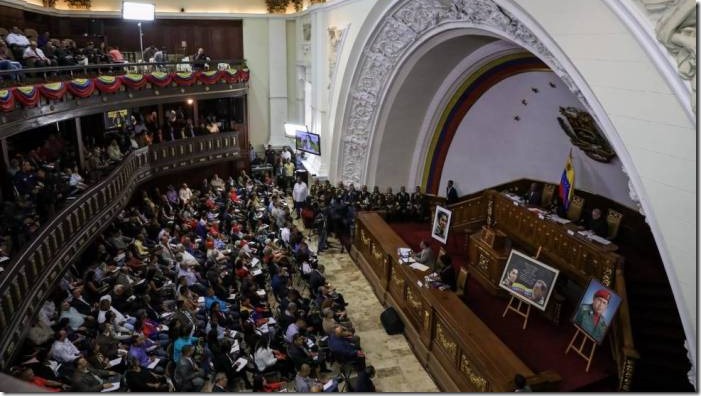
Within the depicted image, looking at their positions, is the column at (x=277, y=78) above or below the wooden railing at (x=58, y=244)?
above

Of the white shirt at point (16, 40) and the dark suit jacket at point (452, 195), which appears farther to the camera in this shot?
the dark suit jacket at point (452, 195)

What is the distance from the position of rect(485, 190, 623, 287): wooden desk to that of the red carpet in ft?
2.52

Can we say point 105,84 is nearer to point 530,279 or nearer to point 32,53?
point 32,53

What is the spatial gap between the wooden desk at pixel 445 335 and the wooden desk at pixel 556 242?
86.9 inches

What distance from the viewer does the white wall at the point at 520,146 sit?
11.1m

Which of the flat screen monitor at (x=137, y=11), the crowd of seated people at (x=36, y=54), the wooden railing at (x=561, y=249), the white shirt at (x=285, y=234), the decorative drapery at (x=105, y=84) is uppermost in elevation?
the flat screen monitor at (x=137, y=11)

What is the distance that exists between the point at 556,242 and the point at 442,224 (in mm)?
2114

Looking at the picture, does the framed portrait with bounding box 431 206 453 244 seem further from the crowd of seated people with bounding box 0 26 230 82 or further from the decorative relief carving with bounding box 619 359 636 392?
the crowd of seated people with bounding box 0 26 230 82

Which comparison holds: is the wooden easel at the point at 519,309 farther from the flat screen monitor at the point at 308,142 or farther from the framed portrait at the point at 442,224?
the flat screen monitor at the point at 308,142

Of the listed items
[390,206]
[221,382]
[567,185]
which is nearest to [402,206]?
[390,206]

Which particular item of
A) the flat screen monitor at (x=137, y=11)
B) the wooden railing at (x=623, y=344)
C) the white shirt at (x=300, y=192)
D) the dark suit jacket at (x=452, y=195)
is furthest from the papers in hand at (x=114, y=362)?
the flat screen monitor at (x=137, y=11)

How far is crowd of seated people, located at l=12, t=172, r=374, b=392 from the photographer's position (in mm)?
7031

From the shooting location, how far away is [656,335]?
781 cm

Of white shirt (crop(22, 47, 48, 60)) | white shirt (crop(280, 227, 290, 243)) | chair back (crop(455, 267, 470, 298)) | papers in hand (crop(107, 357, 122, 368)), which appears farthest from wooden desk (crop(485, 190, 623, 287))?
white shirt (crop(22, 47, 48, 60))
